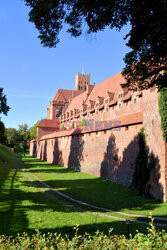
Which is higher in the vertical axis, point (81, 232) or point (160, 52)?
point (160, 52)

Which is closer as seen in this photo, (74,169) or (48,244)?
(48,244)

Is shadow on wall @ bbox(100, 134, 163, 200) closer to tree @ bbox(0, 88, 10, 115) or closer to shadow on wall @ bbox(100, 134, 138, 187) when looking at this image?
shadow on wall @ bbox(100, 134, 138, 187)

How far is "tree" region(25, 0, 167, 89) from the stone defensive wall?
6273 mm

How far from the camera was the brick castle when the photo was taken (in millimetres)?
14523

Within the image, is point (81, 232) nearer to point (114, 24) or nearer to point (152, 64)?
point (152, 64)

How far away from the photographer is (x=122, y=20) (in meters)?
8.74

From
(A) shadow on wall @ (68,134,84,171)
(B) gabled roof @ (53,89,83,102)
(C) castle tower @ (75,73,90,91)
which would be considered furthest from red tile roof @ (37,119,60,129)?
(C) castle tower @ (75,73,90,91)

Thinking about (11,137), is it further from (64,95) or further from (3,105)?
(3,105)

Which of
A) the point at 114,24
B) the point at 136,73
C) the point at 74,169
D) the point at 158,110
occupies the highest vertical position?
the point at 114,24

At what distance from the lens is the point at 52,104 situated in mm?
72125

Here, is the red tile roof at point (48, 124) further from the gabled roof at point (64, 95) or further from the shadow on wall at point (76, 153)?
the shadow on wall at point (76, 153)

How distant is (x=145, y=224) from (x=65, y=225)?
137 inches

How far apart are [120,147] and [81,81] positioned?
8437 cm

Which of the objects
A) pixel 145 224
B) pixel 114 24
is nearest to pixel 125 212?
pixel 145 224
